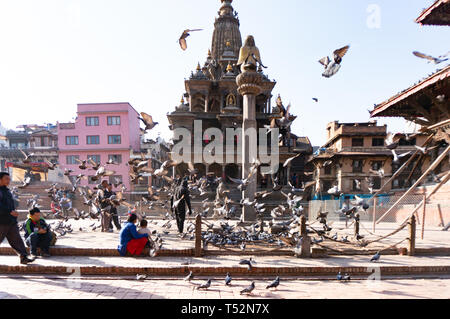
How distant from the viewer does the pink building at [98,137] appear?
1400 inches

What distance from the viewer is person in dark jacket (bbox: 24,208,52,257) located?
6574 millimetres

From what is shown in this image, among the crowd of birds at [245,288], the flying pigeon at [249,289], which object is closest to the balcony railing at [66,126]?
the crowd of birds at [245,288]

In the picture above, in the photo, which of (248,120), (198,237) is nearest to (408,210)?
(248,120)

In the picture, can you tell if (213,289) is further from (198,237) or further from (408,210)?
(408,210)

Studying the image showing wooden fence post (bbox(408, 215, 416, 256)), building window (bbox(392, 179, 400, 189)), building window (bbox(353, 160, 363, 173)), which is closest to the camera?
wooden fence post (bbox(408, 215, 416, 256))

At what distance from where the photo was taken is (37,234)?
665 cm

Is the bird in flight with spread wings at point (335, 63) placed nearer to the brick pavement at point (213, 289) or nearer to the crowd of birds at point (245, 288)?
the crowd of birds at point (245, 288)

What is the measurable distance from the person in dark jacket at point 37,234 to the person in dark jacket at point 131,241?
2.07 meters

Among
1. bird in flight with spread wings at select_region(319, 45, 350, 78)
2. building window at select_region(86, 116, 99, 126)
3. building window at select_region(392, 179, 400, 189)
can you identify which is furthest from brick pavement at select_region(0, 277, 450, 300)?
building window at select_region(86, 116, 99, 126)

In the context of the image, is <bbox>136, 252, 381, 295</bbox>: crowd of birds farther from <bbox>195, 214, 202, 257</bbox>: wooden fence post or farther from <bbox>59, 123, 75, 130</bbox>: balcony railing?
<bbox>59, 123, 75, 130</bbox>: balcony railing

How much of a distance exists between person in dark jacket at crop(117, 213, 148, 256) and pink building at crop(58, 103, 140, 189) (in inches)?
1222
